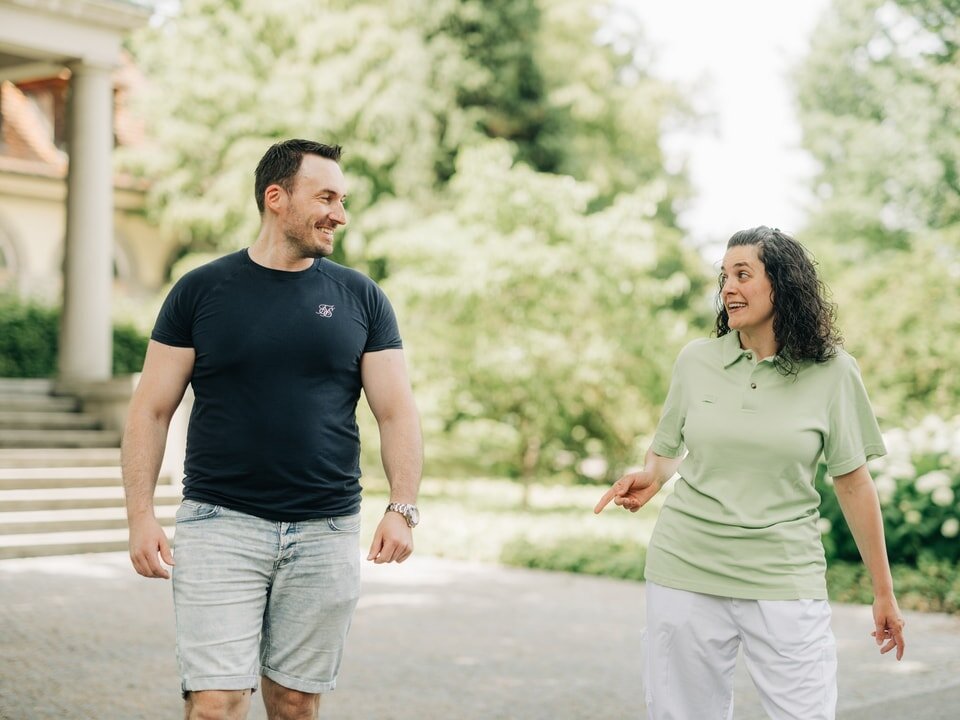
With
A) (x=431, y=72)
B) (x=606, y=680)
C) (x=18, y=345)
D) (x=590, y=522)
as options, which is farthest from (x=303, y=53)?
(x=606, y=680)

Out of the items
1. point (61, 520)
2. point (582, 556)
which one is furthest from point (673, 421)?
point (61, 520)

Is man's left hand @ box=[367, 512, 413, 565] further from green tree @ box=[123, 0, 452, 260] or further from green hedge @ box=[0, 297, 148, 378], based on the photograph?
green tree @ box=[123, 0, 452, 260]

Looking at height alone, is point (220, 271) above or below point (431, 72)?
below

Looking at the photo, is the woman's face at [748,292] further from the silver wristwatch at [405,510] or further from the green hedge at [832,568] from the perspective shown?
the green hedge at [832,568]

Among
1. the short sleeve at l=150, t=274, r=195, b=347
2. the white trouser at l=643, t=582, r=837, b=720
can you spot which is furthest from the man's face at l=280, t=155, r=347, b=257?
the white trouser at l=643, t=582, r=837, b=720

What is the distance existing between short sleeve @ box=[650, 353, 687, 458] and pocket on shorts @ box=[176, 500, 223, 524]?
1.31 m

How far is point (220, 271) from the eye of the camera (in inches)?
135

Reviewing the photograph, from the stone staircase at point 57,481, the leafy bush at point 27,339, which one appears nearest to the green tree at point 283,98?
the leafy bush at point 27,339

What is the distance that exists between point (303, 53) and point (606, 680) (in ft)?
54.0

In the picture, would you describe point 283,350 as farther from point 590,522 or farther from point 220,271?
point 590,522

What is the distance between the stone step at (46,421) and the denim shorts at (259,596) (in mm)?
10625

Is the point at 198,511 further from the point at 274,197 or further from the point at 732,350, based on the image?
the point at 732,350

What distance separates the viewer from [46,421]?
13.3m

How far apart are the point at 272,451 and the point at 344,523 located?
312 millimetres
